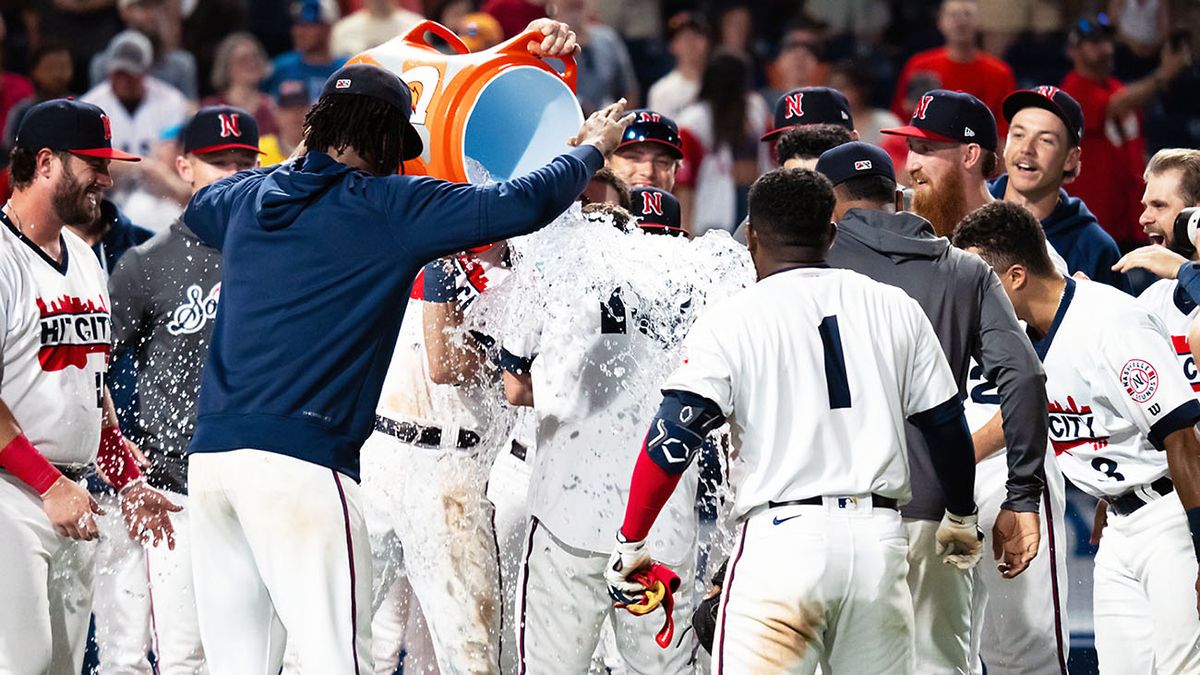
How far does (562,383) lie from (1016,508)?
1.57 metres

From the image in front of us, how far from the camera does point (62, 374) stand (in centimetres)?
571

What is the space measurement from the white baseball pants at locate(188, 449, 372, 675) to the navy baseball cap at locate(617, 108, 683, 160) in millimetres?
3334

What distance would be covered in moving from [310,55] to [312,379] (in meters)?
8.38

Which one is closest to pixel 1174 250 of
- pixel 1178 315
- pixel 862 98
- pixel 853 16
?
pixel 1178 315

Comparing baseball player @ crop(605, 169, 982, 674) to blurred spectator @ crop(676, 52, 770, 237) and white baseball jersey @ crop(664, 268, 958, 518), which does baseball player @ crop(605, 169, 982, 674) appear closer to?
white baseball jersey @ crop(664, 268, 958, 518)

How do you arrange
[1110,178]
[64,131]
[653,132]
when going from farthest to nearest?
[1110,178] < [653,132] < [64,131]

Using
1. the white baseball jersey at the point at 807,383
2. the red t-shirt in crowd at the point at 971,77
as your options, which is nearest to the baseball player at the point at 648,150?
the white baseball jersey at the point at 807,383

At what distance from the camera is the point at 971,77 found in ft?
38.3

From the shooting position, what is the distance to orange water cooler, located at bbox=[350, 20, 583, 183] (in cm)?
Result: 543

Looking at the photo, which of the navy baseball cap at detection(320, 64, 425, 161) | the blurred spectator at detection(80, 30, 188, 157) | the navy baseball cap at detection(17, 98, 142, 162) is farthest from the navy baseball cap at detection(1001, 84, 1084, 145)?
the blurred spectator at detection(80, 30, 188, 157)

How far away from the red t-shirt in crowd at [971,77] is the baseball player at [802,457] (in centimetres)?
720

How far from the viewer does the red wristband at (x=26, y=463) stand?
17.6 feet

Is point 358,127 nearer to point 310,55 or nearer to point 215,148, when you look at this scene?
point 215,148

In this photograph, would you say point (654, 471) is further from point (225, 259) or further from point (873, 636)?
point (225, 259)
